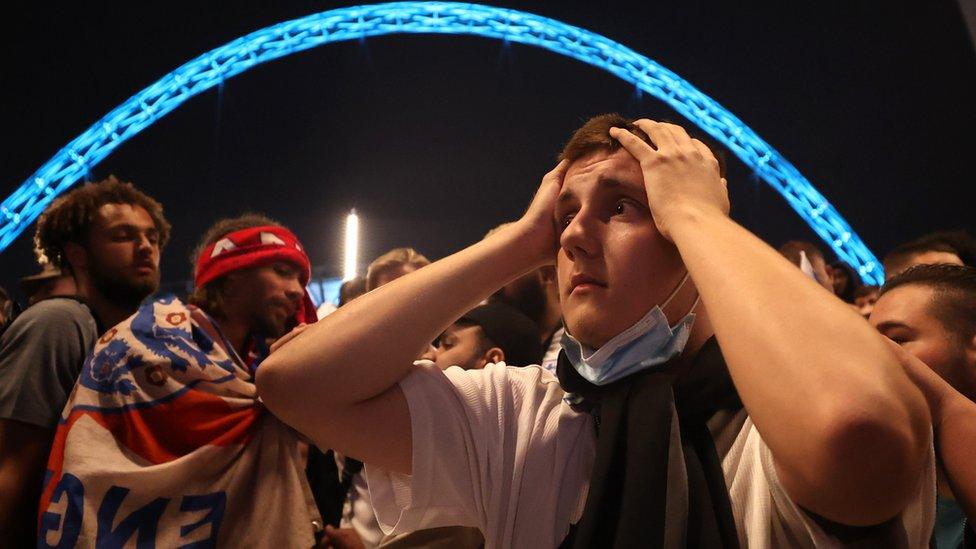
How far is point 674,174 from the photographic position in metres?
1.37

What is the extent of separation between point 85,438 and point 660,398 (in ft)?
6.61

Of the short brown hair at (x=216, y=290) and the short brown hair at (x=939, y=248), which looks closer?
the short brown hair at (x=216, y=290)

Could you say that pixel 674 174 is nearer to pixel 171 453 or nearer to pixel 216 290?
pixel 171 453

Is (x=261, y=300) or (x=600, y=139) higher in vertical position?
(x=600, y=139)

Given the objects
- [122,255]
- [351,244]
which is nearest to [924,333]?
[122,255]

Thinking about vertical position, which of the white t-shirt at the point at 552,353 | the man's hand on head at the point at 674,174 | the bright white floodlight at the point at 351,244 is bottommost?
the bright white floodlight at the point at 351,244

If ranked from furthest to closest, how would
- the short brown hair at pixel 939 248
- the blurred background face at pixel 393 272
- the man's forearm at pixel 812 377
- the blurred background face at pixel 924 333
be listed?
the blurred background face at pixel 393 272 < the short brown hair at pixel 939 248 < the blurred background face at pixel 924 333 < the man's forearm at pixel 812 377

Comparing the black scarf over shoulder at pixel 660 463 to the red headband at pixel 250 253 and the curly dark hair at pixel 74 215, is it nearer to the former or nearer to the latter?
the red headband at pixel 250 253

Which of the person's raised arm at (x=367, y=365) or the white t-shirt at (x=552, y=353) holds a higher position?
the person's raised arm at (x=367, y=365)

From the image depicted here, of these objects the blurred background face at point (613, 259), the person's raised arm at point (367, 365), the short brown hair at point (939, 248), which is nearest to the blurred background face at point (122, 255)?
the person's raised arm at point (367, 365)

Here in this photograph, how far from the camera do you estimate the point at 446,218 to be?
12000 millimetres

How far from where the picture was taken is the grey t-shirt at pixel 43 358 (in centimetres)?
250

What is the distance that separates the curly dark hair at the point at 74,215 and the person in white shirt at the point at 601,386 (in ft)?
7.92

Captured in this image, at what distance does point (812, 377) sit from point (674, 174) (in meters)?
0.55
